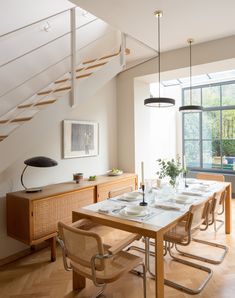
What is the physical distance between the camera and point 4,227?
297 cm

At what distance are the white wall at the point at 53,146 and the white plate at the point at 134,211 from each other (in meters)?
1.15

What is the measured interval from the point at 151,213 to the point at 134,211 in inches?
6.5

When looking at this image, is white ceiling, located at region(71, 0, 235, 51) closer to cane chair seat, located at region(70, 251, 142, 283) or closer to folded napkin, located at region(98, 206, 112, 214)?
folded napkin, located at region(98, 206, 112, 214)

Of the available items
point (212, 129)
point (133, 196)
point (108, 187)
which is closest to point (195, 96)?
point (212, 129)

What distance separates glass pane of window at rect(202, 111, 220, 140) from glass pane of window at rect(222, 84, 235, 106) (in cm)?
36

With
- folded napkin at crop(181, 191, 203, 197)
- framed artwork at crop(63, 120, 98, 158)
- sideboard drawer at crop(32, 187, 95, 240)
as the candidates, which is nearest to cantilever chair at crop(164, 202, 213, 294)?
folded napkin at crop(181, 191, 203, 197)

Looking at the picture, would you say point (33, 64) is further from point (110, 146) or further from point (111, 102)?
point (110, 146)

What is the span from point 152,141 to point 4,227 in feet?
12.9

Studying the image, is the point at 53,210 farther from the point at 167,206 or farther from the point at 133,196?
the point at 167,206

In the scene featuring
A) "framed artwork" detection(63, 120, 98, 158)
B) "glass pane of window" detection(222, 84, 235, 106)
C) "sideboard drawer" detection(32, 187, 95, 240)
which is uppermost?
"glass pane of window" detection(222, 84, 235, 106)

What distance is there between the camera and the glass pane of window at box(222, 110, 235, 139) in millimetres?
6586

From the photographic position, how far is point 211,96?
6.92 m

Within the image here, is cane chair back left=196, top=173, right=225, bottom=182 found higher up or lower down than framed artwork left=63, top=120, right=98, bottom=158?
lower down

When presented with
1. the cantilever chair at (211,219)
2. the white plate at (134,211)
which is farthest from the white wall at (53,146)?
the cantilever chair at (211,219)
